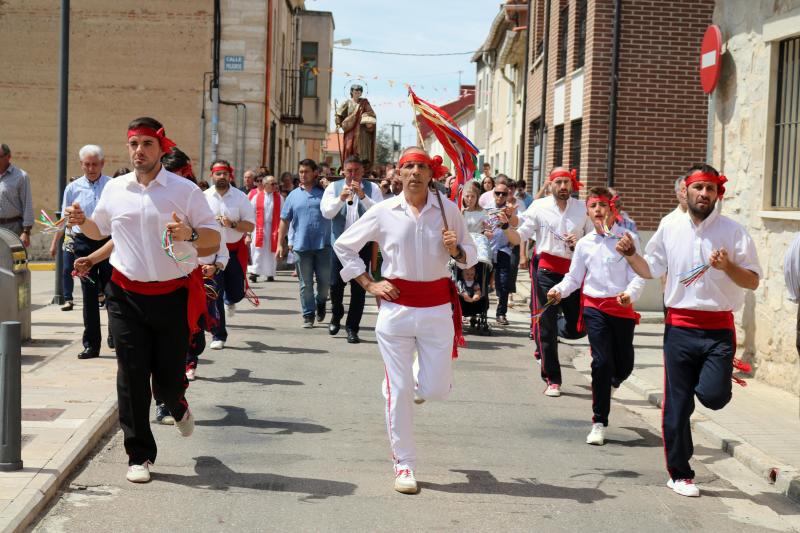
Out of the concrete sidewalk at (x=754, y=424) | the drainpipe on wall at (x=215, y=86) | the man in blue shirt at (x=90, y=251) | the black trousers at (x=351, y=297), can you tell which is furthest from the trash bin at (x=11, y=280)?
the drainpipe on wall at (x=215, y=86)

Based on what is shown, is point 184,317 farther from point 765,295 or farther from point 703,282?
point 765,295

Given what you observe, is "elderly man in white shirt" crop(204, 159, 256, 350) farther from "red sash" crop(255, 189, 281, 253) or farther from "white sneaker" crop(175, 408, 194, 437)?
"red sash" crop(255, 189, 281, 253)

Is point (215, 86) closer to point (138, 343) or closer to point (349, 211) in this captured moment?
point (349, 211)

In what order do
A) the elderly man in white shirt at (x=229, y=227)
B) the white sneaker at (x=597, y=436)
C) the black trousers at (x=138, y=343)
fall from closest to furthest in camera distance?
1. the black trousers at (x=138, y=343)
2. the white sneaker at (x=597, y=436)
3. the elderly man in white shirt at (x=229, y=227)

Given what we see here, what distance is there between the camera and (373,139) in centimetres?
1923

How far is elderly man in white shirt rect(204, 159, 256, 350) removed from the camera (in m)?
11.3

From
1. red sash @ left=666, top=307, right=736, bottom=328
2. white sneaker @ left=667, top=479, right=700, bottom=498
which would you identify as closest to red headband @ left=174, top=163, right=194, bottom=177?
red sash @ left=666, top=307, right=736, bottom=328

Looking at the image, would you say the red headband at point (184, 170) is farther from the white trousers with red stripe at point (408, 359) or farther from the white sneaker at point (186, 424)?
the white trousers with red stripe at point (408, 359)

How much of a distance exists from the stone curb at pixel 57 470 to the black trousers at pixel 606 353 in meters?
3.52

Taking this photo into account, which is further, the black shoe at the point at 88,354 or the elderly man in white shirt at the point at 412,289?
the black shoe at the point at 88,354

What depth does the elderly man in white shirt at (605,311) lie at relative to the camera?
7.95m

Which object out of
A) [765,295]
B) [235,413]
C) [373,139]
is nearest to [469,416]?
[235,413]

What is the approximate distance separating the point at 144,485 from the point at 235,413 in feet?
7.22

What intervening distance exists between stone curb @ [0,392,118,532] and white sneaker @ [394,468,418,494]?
1928 millimetres
